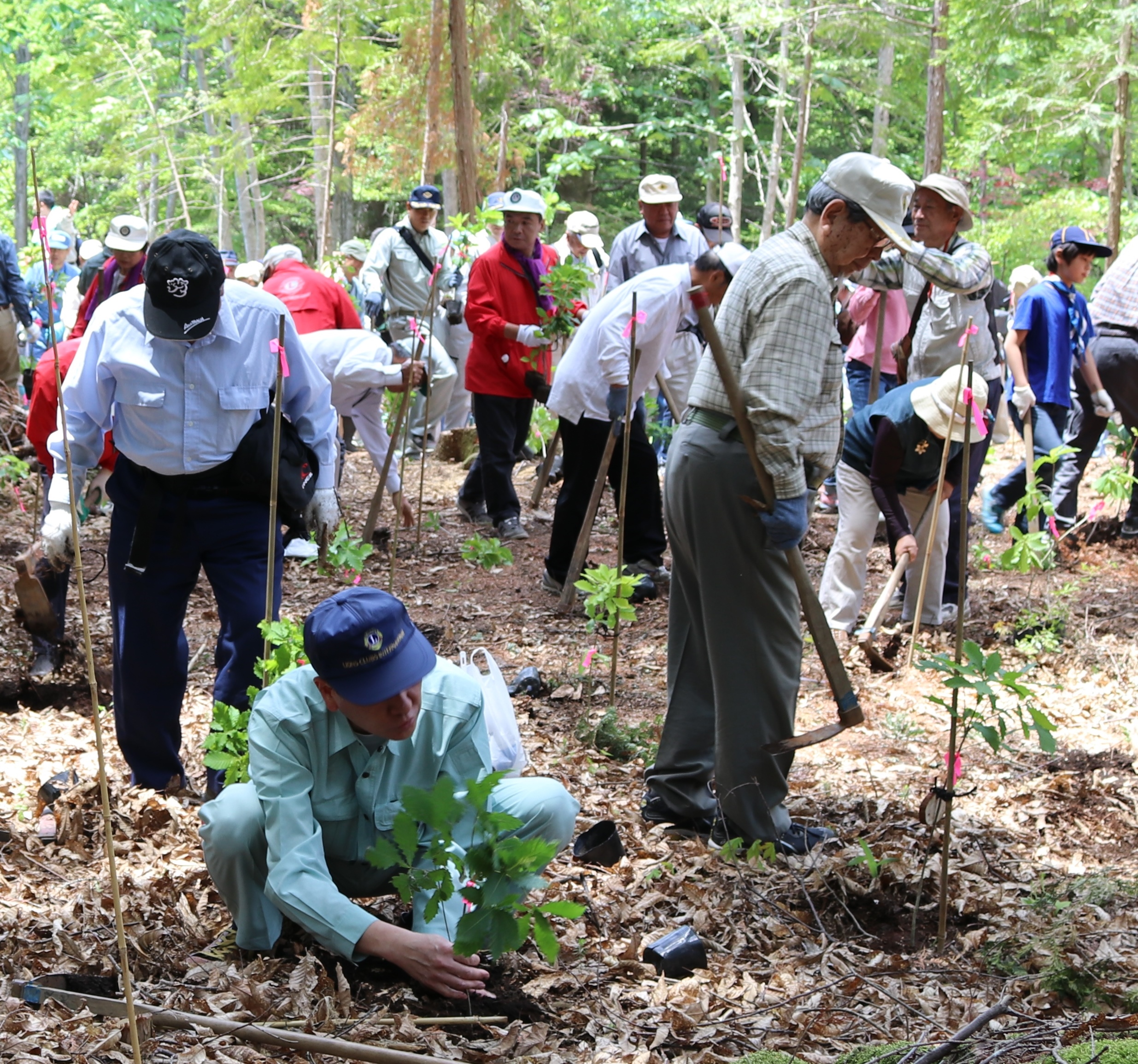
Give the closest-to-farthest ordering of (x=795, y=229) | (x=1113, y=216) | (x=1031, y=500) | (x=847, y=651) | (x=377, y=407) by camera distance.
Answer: (x=795, y=229) < (x=847, y=651) < (x=1031, y=500) < (x=377, y=407) < (x=1113, y=216)

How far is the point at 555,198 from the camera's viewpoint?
25.6 ft

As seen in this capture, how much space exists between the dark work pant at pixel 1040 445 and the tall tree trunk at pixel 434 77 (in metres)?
6.26

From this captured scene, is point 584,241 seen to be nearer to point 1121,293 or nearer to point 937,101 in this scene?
point 1121,293

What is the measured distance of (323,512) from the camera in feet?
13.7

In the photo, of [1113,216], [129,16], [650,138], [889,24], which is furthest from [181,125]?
[1113,216]

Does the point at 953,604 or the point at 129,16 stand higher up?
the point at 129,16

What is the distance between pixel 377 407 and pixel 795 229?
4.45 metres

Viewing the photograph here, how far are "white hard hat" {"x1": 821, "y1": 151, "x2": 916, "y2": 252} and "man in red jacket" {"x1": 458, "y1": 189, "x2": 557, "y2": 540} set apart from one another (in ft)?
13.7

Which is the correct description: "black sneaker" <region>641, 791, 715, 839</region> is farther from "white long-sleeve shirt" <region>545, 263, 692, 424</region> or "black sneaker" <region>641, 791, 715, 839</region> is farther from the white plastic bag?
"white long-sleeve shirt" <region>545, 263, 692, 424</region>

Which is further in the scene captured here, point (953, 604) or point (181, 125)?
point (181, 125)

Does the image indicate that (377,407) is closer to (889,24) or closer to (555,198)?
(555,198)

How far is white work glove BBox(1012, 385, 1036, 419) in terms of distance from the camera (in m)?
7.52

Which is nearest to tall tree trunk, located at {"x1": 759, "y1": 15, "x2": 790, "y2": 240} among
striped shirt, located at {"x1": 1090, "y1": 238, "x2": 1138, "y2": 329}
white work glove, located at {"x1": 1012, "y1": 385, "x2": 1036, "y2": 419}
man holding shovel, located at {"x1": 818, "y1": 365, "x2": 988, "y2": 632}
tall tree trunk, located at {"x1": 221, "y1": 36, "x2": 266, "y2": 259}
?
tall tree trunk, located at {"x1": 221, "y1": 36, "x2": 266, "y2": 259}

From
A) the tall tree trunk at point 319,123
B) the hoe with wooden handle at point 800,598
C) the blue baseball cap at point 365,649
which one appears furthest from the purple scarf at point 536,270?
the tall tree trunk at point 319,123
